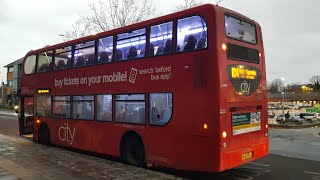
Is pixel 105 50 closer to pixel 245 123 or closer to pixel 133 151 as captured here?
pixel 133 151

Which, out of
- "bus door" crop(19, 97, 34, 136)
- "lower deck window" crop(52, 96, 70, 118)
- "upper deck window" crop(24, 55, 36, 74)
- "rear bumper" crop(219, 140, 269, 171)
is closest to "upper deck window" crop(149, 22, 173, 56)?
"rear bumper" crop(219, 140, 269, 171)

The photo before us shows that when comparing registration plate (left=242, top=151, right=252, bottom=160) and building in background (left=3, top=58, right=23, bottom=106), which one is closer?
registration plate (left=242, top=151, right=252, bottom=160)

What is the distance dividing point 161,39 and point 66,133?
606 centimetres

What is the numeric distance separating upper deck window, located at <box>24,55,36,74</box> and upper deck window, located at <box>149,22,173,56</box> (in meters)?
7.76

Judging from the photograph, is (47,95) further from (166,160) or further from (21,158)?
(166,160)

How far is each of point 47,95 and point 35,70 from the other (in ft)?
5.12

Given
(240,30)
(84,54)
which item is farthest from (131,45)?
(240,30)

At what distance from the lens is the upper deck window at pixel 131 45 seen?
11070 millimetres

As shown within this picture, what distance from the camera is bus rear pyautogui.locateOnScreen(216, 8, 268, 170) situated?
904 cm

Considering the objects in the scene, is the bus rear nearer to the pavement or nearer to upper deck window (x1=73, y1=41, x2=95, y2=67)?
the pavement

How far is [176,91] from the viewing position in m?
9.83

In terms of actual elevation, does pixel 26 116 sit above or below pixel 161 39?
below

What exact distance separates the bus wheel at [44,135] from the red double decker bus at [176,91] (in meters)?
2.18

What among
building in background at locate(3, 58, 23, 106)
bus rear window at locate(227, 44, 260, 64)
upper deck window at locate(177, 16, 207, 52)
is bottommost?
bus rear window at locate(227, 44, 260, 64)
